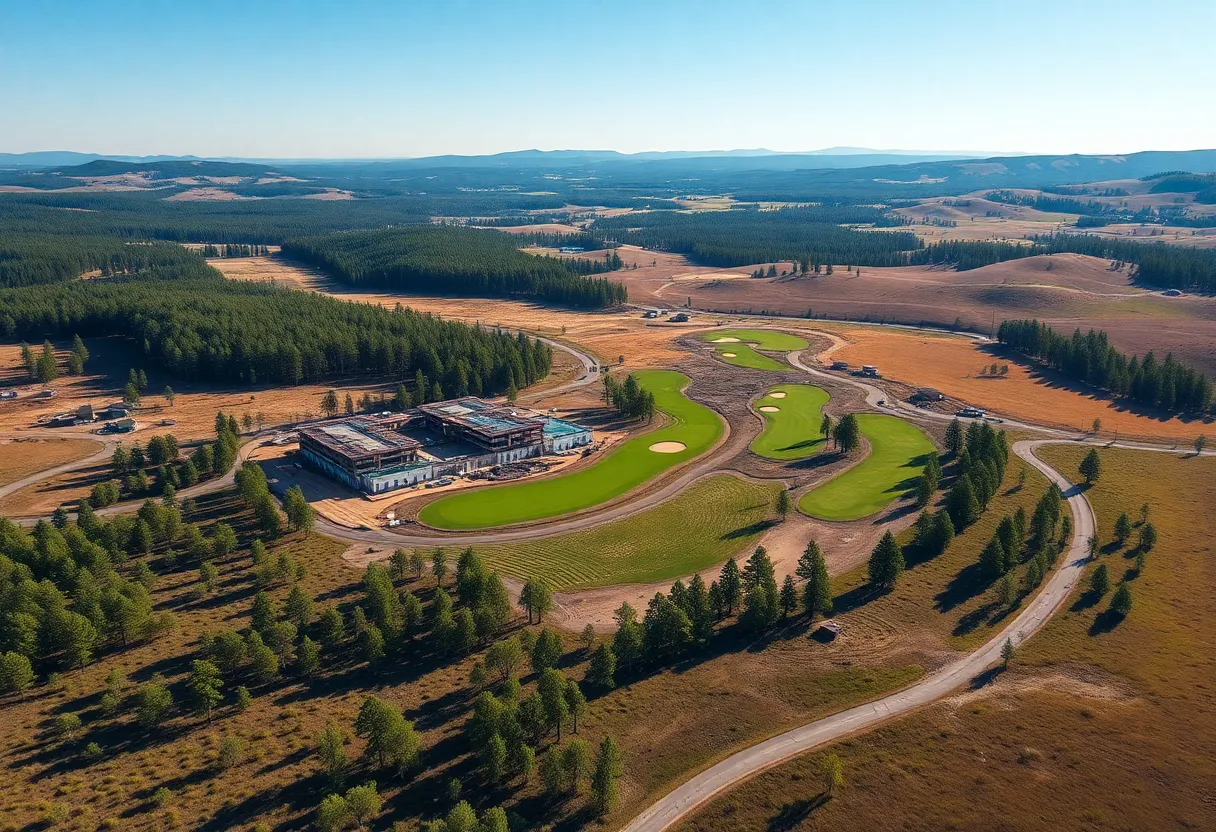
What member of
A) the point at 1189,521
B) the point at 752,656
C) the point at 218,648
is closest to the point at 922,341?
the point at 1189,521

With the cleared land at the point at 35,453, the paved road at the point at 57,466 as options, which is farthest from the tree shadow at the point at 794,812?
the cleared land at the point at 35,453

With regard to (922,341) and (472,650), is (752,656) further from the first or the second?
(922,341)

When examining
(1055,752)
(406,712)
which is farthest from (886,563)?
(406,712)

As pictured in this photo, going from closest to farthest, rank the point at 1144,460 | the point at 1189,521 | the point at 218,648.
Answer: the point at 218,648 < the point at 1189,521 < the point at 1144,460

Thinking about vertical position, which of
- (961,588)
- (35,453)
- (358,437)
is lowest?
(961,588)

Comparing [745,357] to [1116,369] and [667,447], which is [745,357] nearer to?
[667,447]

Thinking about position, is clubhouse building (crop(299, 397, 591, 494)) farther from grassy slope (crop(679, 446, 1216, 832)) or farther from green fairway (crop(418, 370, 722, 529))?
grassy slope (crop(679, 446, 1216, 832))
